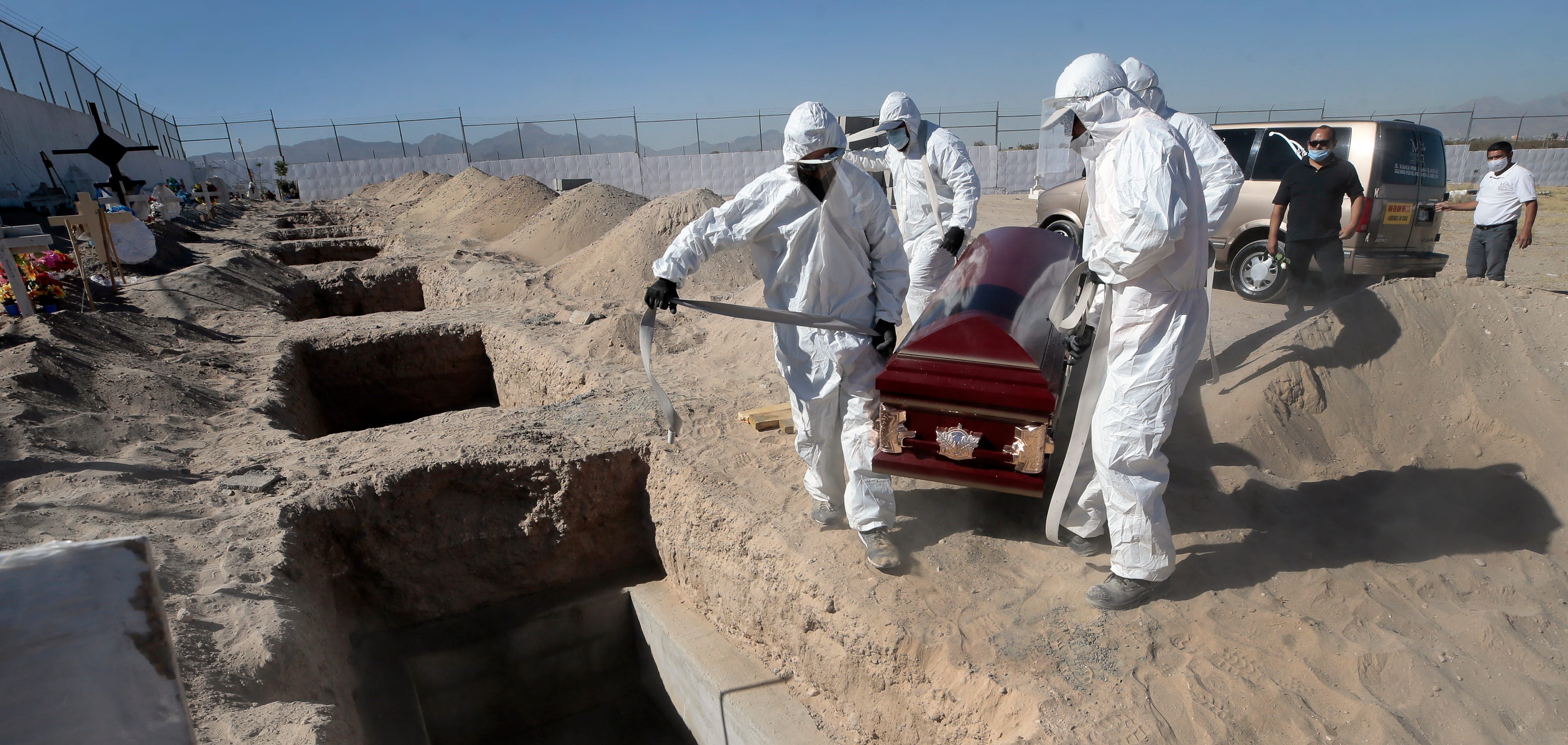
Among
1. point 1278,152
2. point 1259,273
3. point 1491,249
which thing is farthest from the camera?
point 1278,152

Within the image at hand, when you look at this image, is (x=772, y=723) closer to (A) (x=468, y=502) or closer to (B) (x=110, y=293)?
(A) (x=468, y=502)

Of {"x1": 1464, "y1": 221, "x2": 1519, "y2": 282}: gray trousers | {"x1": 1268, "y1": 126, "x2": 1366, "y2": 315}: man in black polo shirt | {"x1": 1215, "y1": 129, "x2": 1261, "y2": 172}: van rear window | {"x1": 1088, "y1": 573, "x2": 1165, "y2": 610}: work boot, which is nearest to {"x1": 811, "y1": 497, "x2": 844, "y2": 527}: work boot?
{"x1": 1088, "y1": 573, "x2": 1165, "y2": 610}: work boot

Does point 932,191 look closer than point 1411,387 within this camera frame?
No

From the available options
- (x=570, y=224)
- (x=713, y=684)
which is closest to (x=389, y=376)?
(x=713, y=684)

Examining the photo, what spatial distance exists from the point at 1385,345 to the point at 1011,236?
2.75 metres

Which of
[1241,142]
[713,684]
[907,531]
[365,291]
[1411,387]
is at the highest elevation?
[1241,142]

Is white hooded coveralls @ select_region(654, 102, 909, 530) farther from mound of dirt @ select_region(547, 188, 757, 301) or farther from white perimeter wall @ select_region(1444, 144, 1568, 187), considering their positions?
white perimeter wall @ select_region(1444, 144, 1568, 187)

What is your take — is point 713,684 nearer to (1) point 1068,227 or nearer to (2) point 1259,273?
(2) point 1259,273

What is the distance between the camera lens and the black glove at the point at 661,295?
3.24 meters

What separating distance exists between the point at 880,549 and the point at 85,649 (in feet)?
9.01

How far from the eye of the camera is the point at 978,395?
3.00m

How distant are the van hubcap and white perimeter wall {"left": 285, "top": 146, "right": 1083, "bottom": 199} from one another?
14123mm

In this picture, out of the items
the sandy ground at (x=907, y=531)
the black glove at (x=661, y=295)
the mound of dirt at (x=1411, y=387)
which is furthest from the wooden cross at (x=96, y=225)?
the mound of dirt at (x=1411, y=387)

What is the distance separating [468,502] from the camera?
4.74 metres
